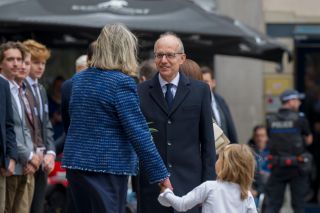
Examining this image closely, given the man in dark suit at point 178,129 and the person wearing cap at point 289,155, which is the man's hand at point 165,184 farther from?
the person wearing cap at point 289,155

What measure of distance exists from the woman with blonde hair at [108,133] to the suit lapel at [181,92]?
82 centimetres

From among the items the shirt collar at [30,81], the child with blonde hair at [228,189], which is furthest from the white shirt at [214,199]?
the shirt collar at [30,81]

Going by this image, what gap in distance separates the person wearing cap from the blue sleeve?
819cm

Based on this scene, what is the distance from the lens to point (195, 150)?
8633mm

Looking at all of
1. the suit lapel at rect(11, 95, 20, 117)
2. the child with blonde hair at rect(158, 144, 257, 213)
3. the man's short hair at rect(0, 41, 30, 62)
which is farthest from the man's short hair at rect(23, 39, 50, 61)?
the child with blonde hair at rect(158, 144, 257, 213)

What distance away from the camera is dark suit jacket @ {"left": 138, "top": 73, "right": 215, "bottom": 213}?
857 cm

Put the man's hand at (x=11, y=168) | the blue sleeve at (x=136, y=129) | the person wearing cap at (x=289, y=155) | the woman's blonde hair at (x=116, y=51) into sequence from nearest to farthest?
the blue sleeve at (x=136, y=129), the woman's blonde hair at (x=116, y=51), the man's hand at (x=11, y=168), the person wearing cap at (x=289, y=155)

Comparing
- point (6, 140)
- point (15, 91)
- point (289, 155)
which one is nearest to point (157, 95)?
point (6, 140)

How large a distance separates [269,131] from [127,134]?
27.8 feet

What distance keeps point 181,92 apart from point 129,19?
5349 millimetres

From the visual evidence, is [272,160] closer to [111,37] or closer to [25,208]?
[25,208]

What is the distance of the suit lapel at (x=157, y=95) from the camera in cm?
862

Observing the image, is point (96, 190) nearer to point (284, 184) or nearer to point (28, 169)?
point (28, 169)

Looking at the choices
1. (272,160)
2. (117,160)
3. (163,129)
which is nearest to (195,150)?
(163,129)
